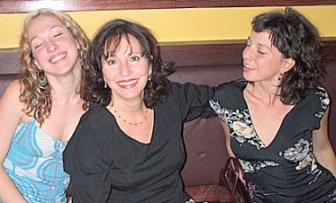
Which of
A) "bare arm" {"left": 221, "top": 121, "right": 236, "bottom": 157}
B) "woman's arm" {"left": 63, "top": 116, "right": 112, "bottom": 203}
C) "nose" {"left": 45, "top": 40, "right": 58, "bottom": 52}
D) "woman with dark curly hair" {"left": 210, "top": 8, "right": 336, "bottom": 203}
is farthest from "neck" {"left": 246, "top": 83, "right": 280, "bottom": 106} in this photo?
"nose" {"left": 45, "top": 40, "right": 58, "bottom": 52}

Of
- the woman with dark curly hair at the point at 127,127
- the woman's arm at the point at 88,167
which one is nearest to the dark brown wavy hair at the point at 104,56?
the woman with dark curly hair at the point at 127,127

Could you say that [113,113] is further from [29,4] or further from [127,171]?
[29,4]

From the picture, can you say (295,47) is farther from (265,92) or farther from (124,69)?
(124,69)

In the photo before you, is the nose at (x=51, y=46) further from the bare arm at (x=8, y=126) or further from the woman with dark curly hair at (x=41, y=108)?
the bare arm at (x=8, y=126)

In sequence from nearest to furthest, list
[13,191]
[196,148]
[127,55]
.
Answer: [127,55], [13,191], [196,148]

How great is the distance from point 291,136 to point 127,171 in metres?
0.56

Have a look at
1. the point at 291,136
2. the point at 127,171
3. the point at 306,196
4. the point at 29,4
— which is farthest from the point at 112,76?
the point at 306,196

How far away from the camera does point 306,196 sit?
6.31 ft

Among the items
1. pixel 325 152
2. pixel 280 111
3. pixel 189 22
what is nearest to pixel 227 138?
pixel 280 111

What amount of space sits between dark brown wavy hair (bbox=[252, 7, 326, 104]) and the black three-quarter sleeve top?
0.34m

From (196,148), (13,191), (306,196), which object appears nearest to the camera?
(13,191)

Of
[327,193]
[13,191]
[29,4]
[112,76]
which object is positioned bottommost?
[327,193]

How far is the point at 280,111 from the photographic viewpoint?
1.93m

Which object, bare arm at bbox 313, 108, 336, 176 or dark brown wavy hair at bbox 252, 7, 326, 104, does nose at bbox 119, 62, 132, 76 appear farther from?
bare arm at bbox 313, 108, 336, 176
